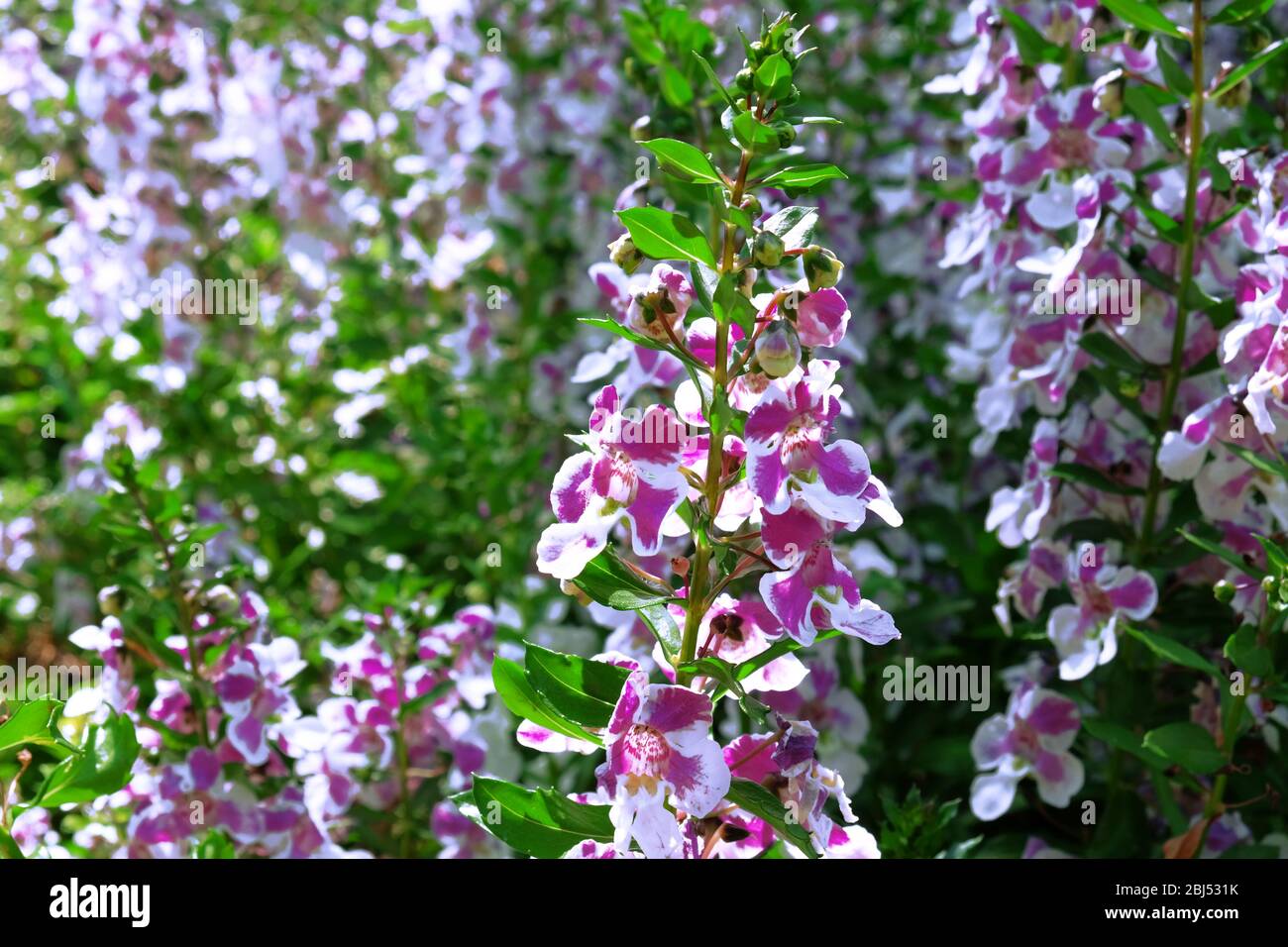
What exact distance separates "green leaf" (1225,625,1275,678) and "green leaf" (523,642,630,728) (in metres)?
0.78

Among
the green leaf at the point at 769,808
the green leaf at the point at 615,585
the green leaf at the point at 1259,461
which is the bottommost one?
the green leaf at the point at 769,808

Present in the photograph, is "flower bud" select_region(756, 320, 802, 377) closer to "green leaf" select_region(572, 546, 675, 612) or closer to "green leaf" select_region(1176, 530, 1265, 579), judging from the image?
"green leaf" select_region(572, 546, 675, 612)

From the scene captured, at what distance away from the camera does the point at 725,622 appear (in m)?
1.25

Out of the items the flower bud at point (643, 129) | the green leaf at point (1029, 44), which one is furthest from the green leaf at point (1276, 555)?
the flower bud at point (643, 129)

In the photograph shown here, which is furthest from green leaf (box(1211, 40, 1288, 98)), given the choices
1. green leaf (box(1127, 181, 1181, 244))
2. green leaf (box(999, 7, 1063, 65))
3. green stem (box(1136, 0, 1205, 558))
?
green leaf (box(999, 7, 1063, 65))

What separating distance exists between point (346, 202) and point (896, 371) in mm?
1425

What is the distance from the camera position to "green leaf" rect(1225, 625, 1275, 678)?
1.61 metres

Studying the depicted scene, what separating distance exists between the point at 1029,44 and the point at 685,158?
1056mm

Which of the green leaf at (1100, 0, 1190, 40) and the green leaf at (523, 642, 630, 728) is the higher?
the green leaf at (1100, 0, 1190, 40)

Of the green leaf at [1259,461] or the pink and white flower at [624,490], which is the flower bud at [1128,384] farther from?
the pink and white flower at [624,490]

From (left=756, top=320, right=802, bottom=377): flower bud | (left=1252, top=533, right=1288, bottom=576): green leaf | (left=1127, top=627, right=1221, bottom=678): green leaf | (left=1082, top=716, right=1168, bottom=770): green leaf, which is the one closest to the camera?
(left=756, top=320, right=802, bottom=377): flower bud

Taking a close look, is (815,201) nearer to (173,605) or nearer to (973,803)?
(973,803)

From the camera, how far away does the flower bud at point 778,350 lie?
3.67ft

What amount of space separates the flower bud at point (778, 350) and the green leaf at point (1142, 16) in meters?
0.93
